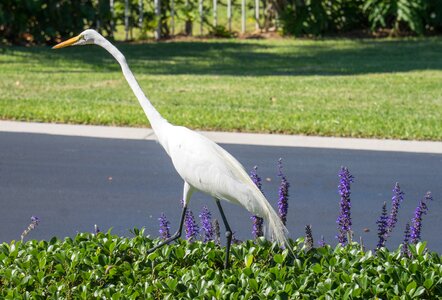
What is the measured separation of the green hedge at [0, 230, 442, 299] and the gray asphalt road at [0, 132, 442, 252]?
2.01m

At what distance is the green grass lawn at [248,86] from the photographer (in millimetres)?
12180

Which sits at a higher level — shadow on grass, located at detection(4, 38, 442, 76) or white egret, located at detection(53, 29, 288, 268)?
white egret, located at detection(53, 29, 288, 268)

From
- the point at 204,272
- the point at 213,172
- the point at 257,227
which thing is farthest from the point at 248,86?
the point at 204,272

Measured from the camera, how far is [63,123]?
40.5 ft

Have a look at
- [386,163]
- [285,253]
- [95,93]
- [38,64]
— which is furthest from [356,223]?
[38,64]

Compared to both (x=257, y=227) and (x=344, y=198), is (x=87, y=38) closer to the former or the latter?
(x=257, y=227)

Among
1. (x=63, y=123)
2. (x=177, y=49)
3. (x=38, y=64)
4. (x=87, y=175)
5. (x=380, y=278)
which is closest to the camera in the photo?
(x=380, y=278)

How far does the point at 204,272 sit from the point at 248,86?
9.65m

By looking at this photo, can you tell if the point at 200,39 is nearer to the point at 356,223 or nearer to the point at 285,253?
the point at 356,223

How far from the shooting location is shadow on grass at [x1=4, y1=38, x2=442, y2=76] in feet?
55.6

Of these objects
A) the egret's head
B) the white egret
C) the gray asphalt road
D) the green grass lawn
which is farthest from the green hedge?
the green grass lawn

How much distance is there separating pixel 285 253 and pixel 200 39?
53.0ft

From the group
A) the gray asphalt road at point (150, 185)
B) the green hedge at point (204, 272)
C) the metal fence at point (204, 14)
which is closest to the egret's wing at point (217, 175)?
the green hedge at point (204, 272)

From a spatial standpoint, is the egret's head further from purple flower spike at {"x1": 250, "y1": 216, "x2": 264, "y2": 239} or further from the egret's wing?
purple flower spike at {"x1": 250, "y1": 216, "x2": 264, "y2": 239}
